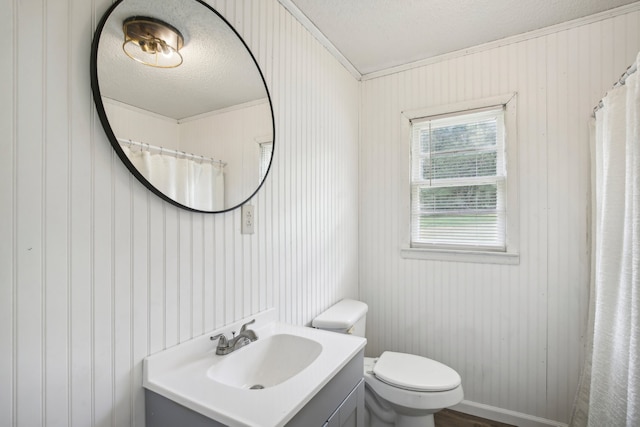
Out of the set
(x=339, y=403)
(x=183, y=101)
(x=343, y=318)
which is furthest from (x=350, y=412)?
(x=183, y=101)

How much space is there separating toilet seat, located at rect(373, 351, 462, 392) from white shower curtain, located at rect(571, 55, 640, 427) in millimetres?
589

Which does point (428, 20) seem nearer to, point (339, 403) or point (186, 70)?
point (186, 70)

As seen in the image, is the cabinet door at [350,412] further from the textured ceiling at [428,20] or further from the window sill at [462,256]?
the textured ceiling at [428,20]

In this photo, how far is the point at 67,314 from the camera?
77cm

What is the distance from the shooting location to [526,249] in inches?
72.7

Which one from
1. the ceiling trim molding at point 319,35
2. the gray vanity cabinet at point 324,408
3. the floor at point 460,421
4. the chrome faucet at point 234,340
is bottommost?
the floor at point 460,421

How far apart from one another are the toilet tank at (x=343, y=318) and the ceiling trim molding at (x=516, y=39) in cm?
172

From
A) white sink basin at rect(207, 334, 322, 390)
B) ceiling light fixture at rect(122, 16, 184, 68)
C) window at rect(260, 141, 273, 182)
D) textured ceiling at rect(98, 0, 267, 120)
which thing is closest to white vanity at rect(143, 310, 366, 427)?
white sink basin at rect(207, 334, 322, 390)

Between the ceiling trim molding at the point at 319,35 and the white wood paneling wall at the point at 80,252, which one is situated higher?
the ceiling trim molding at the point at 319,35

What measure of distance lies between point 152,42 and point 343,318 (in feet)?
5.11

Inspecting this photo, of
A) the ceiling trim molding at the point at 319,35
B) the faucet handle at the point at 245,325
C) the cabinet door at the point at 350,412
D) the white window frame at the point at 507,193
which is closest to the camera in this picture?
the cabinet door at the point at 350,412

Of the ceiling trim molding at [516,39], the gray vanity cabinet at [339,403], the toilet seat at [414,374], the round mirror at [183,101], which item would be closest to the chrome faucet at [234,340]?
the gray vanity cabinet at [339,403]

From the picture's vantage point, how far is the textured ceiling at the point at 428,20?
160 cm

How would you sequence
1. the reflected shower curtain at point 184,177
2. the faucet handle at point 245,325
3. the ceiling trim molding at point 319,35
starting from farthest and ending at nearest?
1. the ceiling trim molding at point 319,35
2. the faucet handle at point 245,325
3. the reflected shower curtain at point 184,177
